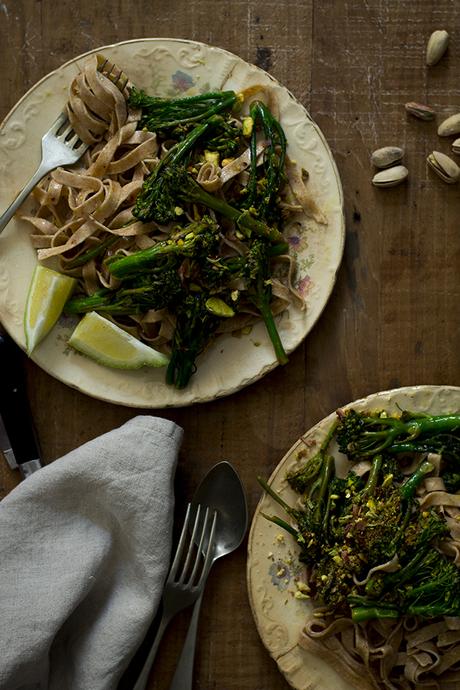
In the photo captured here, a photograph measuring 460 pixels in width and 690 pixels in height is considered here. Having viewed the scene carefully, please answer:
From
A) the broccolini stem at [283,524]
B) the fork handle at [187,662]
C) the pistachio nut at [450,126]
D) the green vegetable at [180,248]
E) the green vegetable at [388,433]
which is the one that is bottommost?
the fork handle at [187,662]

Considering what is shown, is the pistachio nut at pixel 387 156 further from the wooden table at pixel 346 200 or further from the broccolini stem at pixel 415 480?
the broccolini stem at pixel 415 480

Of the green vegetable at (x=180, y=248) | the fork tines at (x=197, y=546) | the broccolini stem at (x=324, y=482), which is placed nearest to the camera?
the green vegetable at (x=180, y=248)

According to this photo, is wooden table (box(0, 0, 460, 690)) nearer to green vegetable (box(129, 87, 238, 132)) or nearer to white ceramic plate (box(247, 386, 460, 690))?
white ceramic plate (box(247, 386, 460, 690))

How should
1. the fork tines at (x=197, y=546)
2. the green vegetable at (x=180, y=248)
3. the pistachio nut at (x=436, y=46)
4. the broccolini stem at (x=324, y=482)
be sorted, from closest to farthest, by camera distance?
the green vegetable at (x=180, y=248)
the broccolini stem at (x=324, y=482)
the fork tines at (x=197, y=546)
the pistachio nut at (x=436, y=46)

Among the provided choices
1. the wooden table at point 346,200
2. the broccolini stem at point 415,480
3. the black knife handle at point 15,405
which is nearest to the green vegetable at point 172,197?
the wooden table at point 346,200

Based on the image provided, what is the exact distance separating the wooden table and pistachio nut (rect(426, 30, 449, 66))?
1.6 inches

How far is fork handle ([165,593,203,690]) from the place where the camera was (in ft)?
11.0

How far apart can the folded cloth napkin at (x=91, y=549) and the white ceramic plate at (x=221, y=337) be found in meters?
0.24

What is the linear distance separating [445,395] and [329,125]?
1.26 m

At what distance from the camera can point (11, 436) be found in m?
3.43

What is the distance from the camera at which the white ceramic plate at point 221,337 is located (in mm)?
3340

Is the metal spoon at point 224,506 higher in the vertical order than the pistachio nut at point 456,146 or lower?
lower

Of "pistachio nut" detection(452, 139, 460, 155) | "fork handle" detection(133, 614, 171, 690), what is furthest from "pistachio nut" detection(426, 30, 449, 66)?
"fork handle" detection(133, 614, 171, 690)

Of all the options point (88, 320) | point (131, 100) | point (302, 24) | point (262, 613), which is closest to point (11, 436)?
point (88, 320)
